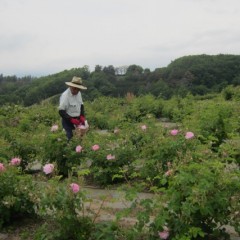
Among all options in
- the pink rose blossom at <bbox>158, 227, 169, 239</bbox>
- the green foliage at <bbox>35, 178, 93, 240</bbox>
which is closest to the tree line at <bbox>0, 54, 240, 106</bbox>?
the green foliage at <bbox>35, 178, 93, 240</bbox>

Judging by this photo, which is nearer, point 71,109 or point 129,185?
point 129,185

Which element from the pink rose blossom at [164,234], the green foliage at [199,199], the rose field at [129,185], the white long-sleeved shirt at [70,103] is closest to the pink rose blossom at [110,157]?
the rose field at [129,185]

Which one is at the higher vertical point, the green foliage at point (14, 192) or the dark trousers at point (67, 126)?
the dark trousers at point (67, 126)

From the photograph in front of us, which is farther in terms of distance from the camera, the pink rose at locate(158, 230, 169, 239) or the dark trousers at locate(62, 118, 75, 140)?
the dark trousers at locate(62, 118, 75, 140)

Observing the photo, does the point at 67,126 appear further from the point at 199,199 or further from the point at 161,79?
the point at 161,79

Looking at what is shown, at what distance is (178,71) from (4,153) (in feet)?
133

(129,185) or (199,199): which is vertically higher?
(199,199)

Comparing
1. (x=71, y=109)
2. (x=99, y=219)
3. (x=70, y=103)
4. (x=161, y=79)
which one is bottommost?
(x=99, y=219)

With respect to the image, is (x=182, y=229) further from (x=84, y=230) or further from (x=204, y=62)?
(x=204, y=62)

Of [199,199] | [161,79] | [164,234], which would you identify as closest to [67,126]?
[164,234]

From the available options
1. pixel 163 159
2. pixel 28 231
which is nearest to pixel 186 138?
pixel 163 159

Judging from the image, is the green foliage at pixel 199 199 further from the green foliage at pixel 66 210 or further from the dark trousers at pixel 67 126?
the dark trousers at pixel 67 126

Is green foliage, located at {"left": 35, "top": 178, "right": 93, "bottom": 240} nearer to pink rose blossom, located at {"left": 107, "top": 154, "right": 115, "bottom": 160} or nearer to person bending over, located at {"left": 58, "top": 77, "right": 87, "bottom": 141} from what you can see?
pink rose blossom, located at {"left": 107, "top": 154, "right": 115, "bottom": 160}

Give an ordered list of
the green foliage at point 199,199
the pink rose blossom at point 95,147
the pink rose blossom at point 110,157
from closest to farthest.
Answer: the green foliage at point 199,199, the pink rose blossom at point 110,157, the pink rose blossom at point 95,147
